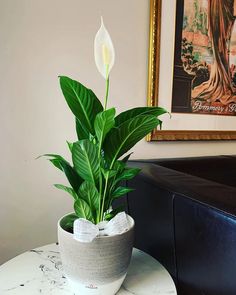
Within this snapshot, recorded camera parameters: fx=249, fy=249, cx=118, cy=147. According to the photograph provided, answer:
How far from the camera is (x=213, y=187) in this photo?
765 mm

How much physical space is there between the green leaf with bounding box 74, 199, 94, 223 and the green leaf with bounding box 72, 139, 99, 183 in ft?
0.20

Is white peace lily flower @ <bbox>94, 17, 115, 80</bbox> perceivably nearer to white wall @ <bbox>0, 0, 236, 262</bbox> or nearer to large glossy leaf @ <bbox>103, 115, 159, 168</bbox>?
large glossy leaf @ <bbox>103, 115, 159, 168</bbox>

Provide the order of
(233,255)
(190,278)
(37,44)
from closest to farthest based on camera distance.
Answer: (233,255), (190,278), (37,44)

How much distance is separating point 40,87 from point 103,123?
64 cm

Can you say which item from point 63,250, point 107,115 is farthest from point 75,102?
point 63,250

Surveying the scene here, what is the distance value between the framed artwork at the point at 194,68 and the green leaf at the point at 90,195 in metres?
0.77

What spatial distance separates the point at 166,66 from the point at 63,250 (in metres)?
1.08

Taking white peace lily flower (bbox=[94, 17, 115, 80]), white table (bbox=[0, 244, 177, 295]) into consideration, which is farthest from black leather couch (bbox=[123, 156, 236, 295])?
white peace lily flower (bbox=[94, 17, 115, 80])

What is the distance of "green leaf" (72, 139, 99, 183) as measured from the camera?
597 mm

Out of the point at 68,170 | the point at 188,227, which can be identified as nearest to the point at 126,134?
the point at 68,170

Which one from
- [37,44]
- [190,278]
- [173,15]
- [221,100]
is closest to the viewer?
[190,278]

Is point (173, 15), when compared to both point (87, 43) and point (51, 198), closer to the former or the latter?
point (87, 43)

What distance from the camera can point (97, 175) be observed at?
0.64 metres

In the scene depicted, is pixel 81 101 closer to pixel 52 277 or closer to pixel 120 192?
pixel 120 192
